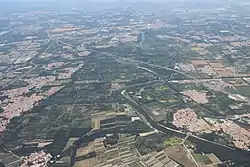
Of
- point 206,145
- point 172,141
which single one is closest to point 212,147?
point 206,145

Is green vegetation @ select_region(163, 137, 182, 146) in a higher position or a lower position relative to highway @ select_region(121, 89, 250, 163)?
lower

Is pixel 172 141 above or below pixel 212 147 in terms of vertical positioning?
below

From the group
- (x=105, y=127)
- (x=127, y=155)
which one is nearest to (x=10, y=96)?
(x=105, y=127)

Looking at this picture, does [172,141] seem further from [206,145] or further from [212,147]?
[212,147]

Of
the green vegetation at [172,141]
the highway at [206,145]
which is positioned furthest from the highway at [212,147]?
the green vegetation at [172,141]

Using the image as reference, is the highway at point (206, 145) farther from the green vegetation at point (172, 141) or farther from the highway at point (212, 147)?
the green vegetation at point (172, 141)

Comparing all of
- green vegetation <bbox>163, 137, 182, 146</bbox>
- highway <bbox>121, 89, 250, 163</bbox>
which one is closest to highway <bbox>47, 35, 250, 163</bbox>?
highway <bbox>121, 89, 250, 163</bbox>

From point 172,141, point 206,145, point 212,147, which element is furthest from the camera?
point 172,141

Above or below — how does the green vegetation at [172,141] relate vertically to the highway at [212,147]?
below

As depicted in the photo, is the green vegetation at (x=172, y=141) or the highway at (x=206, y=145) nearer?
the highway at (x=206, y=145)

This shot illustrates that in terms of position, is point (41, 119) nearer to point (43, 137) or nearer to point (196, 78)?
point (43, 137)

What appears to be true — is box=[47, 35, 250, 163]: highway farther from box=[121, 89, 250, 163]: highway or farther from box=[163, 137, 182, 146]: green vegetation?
box=[163, 137, 182, 146]: green vegetation
